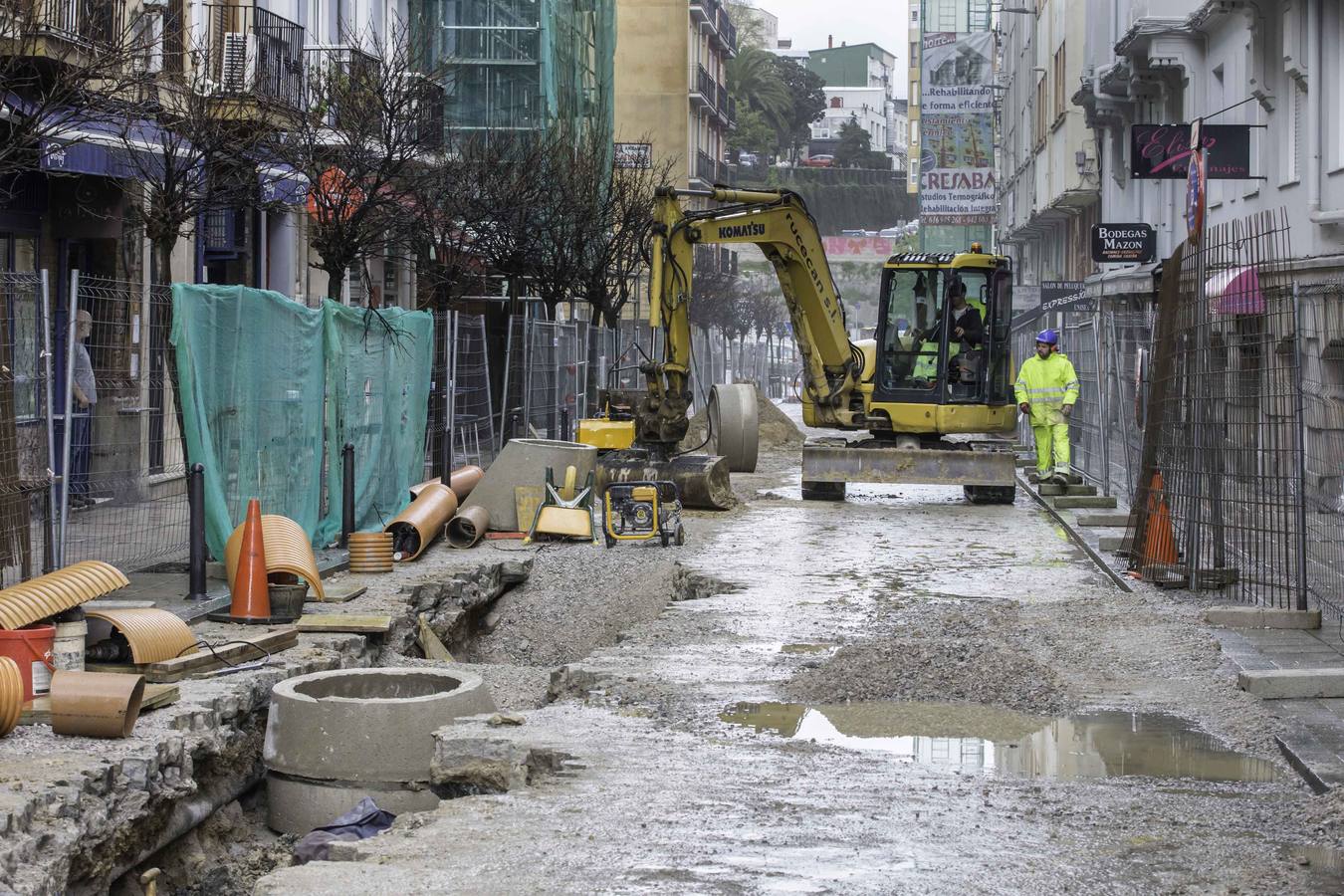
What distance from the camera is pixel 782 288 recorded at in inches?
791

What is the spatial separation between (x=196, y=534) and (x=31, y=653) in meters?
2.86

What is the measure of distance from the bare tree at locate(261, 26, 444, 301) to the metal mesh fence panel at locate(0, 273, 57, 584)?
19.8ft

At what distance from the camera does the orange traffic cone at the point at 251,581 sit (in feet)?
32.1

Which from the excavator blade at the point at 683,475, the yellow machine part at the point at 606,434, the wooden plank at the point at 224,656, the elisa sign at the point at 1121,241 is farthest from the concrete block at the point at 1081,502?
the wooden plank at the point at 224,656

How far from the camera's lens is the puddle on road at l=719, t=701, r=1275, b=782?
704 centimetres

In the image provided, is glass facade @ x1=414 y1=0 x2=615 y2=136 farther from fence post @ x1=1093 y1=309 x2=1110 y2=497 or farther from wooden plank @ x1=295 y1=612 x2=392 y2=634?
wooden plank @ x1=295 y1=612 x2=392 y2=634

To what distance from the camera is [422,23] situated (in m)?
25.8

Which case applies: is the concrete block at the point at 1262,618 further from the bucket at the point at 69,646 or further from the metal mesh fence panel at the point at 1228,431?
the bucket at the point at 69,646

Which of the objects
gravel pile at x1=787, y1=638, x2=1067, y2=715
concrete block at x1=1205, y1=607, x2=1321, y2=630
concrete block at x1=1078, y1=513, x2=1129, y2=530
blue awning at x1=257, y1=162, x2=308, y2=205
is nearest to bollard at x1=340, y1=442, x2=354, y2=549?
gravel pile at x1=787, y1=638, x2=1067, y2=715

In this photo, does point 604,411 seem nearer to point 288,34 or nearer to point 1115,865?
point 288,34

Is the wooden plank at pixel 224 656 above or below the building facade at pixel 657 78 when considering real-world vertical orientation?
below

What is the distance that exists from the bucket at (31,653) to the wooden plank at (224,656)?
507mm

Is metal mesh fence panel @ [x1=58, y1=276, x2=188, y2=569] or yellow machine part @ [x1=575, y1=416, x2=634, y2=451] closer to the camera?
metal mesh fence panel @ [x1=58, y1=276, x2=188, y2=569]

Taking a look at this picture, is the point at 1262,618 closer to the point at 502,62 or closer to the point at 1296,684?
the point at 1296,684
